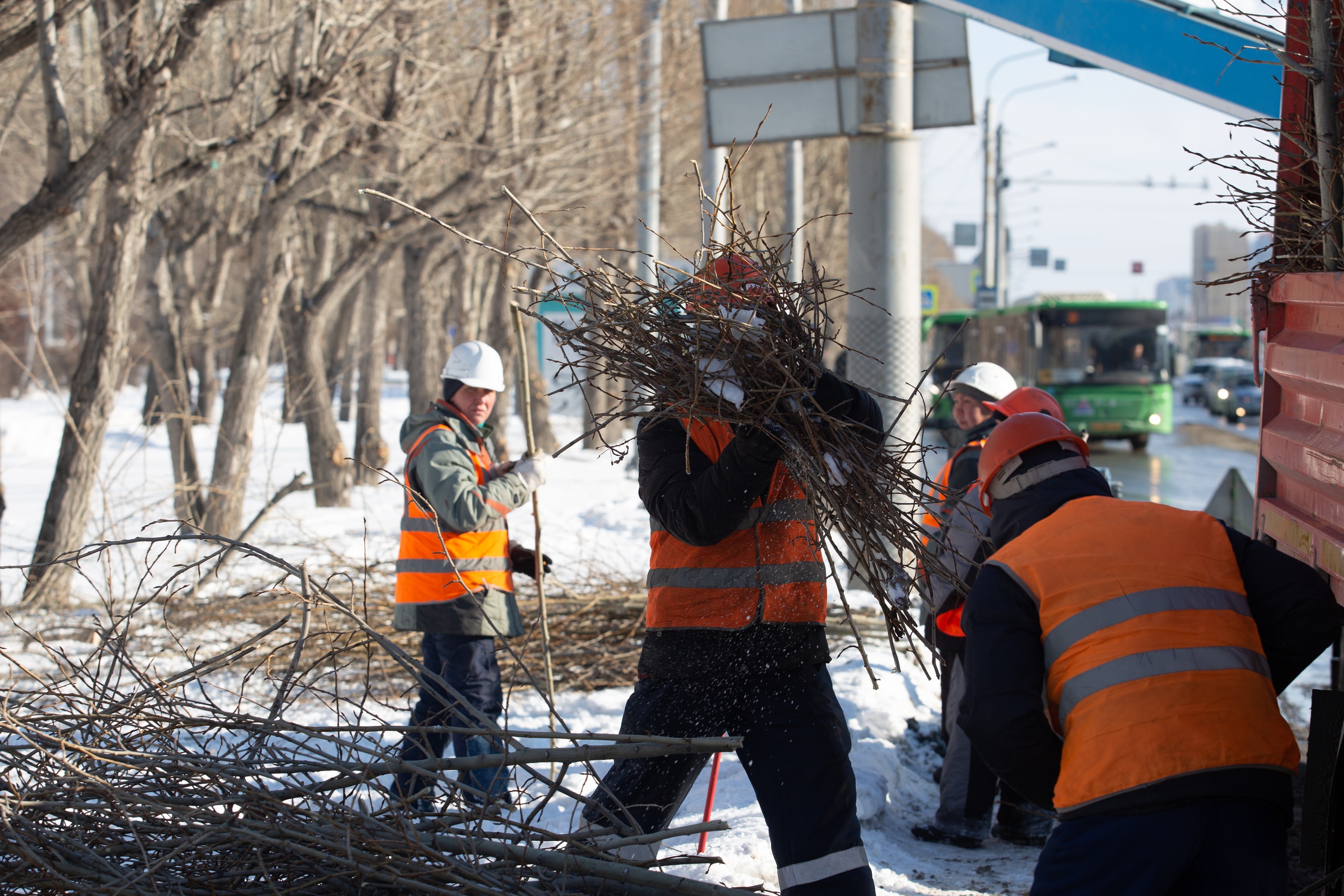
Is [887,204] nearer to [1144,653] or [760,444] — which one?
[760,444]

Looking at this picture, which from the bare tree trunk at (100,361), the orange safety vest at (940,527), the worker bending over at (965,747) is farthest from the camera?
the bare tree trunk at (100,361)

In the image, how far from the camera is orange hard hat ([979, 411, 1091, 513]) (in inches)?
99.1

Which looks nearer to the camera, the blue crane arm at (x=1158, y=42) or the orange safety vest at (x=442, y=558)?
the orange safety vest at (x=442, y=558)

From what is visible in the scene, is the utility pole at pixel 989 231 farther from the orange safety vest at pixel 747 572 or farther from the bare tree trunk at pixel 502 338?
the orange safety vest at pixel 747 572

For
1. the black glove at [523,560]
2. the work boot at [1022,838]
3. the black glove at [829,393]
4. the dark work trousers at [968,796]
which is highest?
the black glove at [829,393]

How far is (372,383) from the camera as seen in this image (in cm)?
1451

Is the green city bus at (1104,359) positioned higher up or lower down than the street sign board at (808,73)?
lower down

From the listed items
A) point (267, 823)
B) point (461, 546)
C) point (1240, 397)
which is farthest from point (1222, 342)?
point (267, 823)

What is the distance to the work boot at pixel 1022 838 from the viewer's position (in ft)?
13.9

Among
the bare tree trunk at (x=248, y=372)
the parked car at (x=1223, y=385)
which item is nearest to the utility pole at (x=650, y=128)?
the bare tree trunk at (x=248, y=372)

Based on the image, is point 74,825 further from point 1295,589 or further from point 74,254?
point 74,254

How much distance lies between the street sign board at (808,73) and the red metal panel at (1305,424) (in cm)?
401

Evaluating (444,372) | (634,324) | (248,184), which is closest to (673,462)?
(634,324)

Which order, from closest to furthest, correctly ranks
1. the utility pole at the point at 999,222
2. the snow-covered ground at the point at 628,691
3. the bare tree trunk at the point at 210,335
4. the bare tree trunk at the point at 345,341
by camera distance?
1. the snow-covered ground at the point at 628,691
2. the bare tree trunk at the point at 210,335
3. the bare tree trunk at the point at 345,341
4. the utility pole at the point at 999,222
